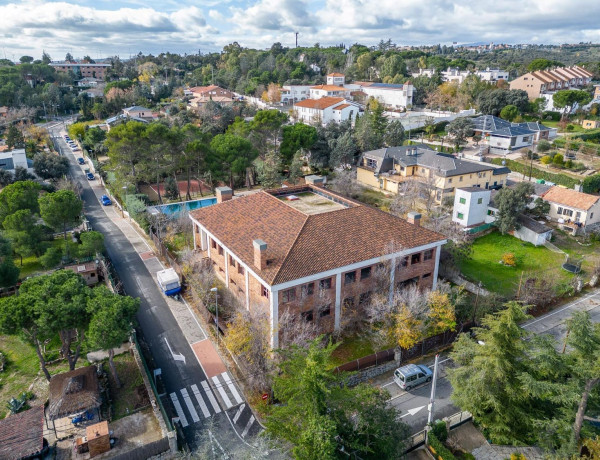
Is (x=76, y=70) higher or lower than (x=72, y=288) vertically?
higher

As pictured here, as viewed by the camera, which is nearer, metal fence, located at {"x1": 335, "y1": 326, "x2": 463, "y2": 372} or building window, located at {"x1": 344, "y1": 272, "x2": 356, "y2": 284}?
metal fence, located at {"x1": 335, "y1": 326, "x2": 463, "y2": 372}

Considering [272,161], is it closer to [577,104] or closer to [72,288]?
[72,288]

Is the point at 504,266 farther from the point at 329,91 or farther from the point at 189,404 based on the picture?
the point at 329,91

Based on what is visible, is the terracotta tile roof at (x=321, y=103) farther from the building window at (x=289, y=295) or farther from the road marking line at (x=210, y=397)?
the road marking line at (x=210, y=397)

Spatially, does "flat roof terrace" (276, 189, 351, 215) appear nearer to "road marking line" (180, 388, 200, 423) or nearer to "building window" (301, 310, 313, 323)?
"building window" (301, 310, 313, 323)

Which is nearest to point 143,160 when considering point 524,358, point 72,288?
point 72,288

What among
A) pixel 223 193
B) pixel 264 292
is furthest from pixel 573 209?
pixel 264 292

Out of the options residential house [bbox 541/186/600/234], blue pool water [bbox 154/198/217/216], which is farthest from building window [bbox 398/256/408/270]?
residential house [bbox 541/186/600/234]
